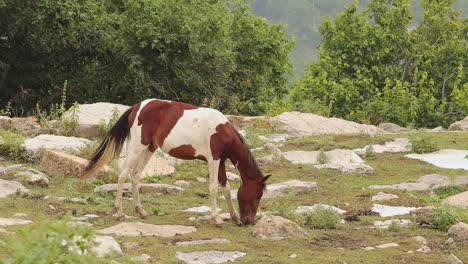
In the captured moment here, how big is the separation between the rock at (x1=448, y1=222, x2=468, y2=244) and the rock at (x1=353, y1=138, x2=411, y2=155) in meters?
7.38

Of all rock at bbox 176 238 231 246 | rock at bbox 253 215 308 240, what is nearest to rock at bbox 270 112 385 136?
rock at bbox 253 215 308 240

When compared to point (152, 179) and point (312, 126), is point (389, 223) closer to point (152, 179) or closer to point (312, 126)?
point (152, 179)

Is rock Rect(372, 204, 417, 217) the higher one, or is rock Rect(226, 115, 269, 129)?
rock Rect(226, 115, 269, 129)

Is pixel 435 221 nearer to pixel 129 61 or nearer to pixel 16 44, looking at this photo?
pixel 129 61

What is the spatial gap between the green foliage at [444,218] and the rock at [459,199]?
Result: 1.32 m

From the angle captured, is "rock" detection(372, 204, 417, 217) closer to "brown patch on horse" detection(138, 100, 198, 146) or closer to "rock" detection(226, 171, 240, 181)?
"rock" detection(226, 171, 240, 181)

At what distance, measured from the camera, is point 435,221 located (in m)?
10.6

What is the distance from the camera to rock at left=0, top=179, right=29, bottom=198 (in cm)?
1145

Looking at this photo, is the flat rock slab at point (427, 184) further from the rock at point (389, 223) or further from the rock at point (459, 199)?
the rock at point (389, 223)

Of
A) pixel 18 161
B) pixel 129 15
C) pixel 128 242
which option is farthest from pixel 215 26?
pixel 128 242

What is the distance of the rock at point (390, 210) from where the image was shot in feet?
39.0

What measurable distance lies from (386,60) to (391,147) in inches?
815

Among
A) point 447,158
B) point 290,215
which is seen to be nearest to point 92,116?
point 447,158

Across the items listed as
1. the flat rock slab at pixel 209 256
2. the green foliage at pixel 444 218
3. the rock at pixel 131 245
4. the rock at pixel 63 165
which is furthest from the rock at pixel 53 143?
the green foliage at pixel 444 218
